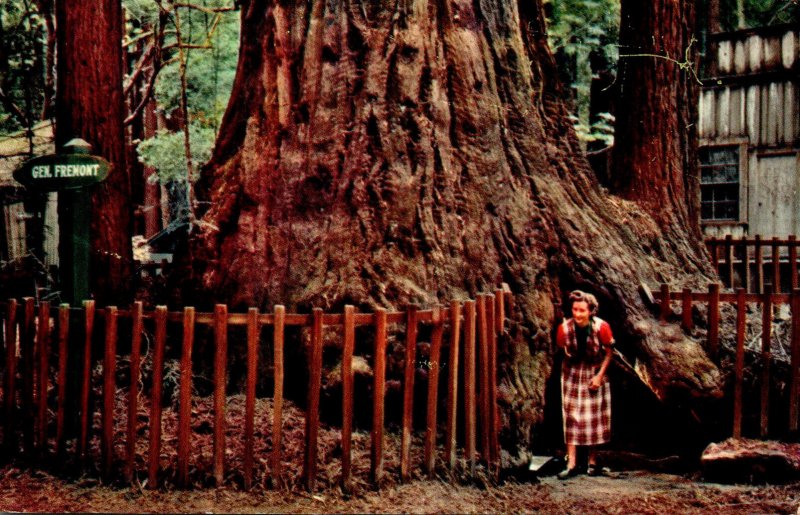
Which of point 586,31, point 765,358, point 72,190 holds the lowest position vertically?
point 765,358

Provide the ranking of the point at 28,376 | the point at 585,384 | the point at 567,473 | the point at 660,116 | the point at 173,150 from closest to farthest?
the point at 28,376 → the point at 567,473 → the point at 585,384 → the point at 660,116 → the point at 173,150

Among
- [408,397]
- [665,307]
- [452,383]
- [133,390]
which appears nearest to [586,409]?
[665,307]

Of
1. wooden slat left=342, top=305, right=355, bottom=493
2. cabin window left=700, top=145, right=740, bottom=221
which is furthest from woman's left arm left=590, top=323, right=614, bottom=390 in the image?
cabin window left=700, top=145, right=740, bottom=221

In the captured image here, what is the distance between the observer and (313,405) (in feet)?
16.2

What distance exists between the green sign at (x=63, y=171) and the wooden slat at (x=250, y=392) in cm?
186

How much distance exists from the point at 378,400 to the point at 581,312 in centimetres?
244

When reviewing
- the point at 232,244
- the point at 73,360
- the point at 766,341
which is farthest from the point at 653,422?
the point at 73,360

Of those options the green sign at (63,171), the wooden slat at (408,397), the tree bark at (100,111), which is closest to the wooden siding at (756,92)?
the tree bark at (100,111)

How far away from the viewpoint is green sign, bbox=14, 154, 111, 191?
5.75 meters

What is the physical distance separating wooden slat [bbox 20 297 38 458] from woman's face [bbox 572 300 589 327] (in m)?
4.48

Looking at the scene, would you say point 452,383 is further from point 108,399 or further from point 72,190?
point 72,190

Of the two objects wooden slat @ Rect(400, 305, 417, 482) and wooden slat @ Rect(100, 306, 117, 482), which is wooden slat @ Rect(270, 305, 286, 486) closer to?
wooden slat @ Rect(400, 305, 417, 482)

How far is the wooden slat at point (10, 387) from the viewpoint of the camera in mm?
5715

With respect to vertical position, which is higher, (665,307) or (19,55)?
(19,55)
